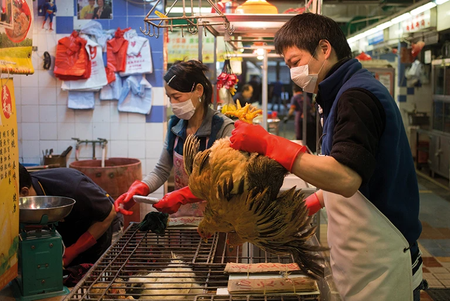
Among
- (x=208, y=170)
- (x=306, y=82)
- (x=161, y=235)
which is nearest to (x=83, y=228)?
(x=161, y=235)

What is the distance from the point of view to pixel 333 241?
1.92 m

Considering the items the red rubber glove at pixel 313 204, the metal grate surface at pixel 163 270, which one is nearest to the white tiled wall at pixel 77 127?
the metal grate surface at pixel 163 270

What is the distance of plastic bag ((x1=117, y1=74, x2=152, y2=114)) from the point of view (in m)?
5.71

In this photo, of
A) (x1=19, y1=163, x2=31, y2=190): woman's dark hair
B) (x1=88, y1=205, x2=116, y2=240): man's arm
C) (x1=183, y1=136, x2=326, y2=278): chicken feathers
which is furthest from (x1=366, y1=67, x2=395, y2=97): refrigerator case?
(x1=183, y1=136, x2=326, y2=278): chicken feathers

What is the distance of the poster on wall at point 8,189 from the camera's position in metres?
2.56

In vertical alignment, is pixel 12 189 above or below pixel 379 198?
below

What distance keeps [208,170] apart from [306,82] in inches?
20.5

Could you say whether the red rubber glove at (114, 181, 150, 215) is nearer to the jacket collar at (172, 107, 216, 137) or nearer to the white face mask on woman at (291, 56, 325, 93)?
the jacket collar at (172, 107, 216, 137)

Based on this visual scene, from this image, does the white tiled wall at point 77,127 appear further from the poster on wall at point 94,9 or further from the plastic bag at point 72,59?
the poster on wall at point 94,9

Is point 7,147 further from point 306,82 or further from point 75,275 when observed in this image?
point 306,82

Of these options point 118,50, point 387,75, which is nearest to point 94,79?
point 118,50

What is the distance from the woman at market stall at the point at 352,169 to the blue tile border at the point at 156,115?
4.09 m

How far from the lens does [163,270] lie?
6.32 ft

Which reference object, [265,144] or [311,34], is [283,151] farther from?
[311,34]
